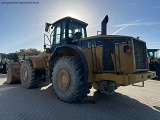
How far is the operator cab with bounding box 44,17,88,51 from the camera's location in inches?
271

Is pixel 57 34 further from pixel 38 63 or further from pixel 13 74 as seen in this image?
pixel 13 74

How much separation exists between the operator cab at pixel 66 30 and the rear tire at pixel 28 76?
1.54m

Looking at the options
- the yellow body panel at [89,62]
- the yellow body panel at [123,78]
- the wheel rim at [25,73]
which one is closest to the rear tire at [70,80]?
the yellow body panel at [89,62]

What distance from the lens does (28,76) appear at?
26.8 feet

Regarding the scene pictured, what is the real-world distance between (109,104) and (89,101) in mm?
703

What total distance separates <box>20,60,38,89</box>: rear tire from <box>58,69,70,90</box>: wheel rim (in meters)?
2.45

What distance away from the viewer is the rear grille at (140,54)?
5.27 m

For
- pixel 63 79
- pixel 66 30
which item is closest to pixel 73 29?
pixel 66 30

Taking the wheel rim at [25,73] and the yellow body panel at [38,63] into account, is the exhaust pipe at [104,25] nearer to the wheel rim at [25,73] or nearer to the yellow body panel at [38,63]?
the yellow body panel at [38,63]

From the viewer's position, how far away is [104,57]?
17.0ft

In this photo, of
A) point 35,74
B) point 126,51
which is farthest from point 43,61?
point 126,51

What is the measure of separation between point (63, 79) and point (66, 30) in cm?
213

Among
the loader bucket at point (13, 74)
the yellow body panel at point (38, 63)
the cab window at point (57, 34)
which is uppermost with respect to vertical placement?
the cab window at point (57, 34)

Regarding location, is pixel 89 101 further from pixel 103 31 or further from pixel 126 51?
pixel 103 31
